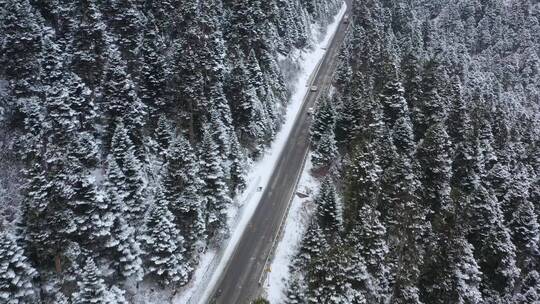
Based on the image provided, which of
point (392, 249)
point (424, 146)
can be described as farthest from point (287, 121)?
point (392, 249)

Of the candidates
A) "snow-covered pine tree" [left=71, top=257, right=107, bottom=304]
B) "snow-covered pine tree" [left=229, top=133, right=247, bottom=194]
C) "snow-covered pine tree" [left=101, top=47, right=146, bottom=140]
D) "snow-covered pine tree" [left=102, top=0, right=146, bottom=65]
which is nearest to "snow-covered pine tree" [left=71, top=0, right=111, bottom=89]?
"snow-covered pine tree" [left=101, top=47, right=146, bottom=140]

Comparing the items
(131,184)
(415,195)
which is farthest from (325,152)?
(131,184)

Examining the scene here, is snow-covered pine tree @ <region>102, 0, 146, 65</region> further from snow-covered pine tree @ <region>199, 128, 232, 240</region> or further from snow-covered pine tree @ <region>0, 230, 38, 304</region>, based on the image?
snow-covered pine tree @ <region>0, 230, 38, 304</region>

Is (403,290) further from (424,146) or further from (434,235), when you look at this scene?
(424,146)

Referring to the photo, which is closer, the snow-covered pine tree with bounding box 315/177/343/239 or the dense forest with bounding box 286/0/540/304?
the dense forest with bounding box 286/0/540/304

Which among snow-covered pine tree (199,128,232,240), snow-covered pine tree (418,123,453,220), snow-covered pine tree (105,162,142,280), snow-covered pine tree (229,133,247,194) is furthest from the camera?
snow-covered pine tree (418,123,453,220)

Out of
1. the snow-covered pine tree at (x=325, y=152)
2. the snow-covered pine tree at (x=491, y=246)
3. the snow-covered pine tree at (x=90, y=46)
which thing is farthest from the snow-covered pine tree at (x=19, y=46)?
the snow-covered pine tree at (x=491, y=246)
